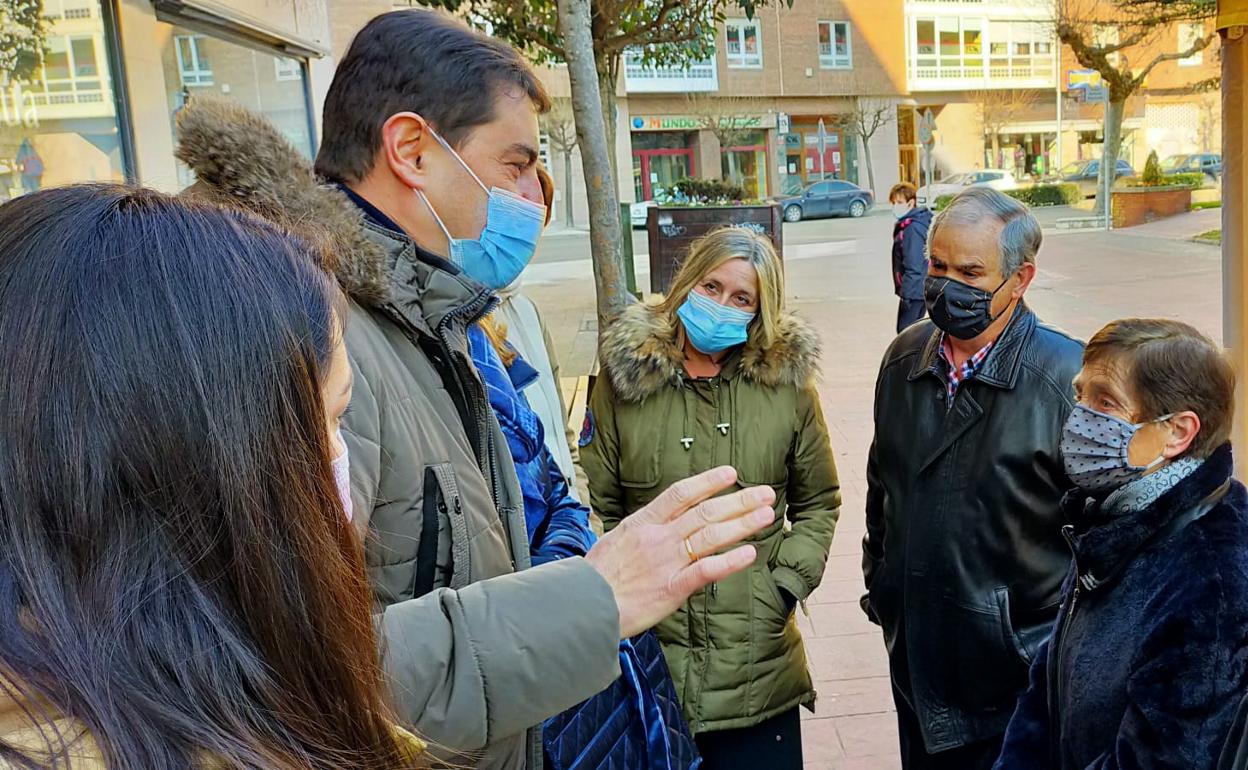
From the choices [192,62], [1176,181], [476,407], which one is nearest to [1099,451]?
[476,407]

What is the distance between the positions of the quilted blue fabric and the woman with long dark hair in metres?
0.79

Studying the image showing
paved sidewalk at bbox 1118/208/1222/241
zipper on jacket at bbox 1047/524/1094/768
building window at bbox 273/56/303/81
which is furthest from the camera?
paved sidewalk at bbox 1118/208/1222/241

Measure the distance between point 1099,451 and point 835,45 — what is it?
42259mm

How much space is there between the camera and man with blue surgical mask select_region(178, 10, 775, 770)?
1.17 metres

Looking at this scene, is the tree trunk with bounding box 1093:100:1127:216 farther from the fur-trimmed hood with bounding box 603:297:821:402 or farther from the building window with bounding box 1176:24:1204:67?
the fur-trimmed hood with bounding box 603:297:821:402

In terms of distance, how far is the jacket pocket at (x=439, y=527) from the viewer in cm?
138

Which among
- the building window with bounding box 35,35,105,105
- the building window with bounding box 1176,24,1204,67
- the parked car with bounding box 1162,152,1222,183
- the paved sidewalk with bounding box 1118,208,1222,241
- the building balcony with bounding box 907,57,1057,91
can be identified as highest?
the building balcony with bounding box 907,57,1057,91

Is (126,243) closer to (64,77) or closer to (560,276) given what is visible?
(64,77)

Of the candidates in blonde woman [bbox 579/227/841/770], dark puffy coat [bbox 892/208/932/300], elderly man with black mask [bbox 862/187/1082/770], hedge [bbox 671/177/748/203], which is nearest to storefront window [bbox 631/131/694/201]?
hedge [bbox 671/177/748/203]

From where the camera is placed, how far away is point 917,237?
24.9 feet

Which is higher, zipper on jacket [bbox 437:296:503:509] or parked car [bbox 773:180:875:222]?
parked car [bbox 773:180:875:222]

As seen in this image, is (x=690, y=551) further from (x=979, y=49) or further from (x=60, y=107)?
(x=979, y=49)

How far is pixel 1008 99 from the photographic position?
1671 inches

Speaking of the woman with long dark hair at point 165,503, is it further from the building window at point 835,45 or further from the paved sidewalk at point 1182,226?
the building window at point 835,45
